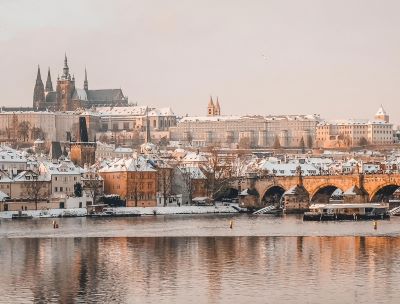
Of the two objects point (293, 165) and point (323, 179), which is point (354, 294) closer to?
point (323, 179)

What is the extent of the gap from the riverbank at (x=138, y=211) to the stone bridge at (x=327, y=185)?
20.7 ft

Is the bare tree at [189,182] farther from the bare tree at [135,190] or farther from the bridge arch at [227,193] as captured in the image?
the bare tree at [135,190]

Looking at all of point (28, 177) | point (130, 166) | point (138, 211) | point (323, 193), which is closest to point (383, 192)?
point (323, 193)

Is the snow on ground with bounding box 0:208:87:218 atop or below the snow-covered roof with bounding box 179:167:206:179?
below

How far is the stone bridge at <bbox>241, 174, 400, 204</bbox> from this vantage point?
93438mm

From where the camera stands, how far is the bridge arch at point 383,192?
305 feet

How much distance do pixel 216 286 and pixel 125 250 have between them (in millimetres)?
14985

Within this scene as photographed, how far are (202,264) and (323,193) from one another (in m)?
58.4

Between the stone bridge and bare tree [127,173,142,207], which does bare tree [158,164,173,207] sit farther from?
the stone bridge

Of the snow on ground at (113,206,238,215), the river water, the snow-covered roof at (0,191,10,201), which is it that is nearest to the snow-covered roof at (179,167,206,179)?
the snow on ground at (113,206,238,215)

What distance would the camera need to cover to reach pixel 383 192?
9856cm

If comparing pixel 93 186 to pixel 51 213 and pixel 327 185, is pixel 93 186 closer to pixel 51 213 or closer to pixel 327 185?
pixel 51 213

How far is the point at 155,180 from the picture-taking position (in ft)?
344

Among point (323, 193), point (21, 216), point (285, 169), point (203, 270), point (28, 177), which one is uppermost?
point (285, 169)
